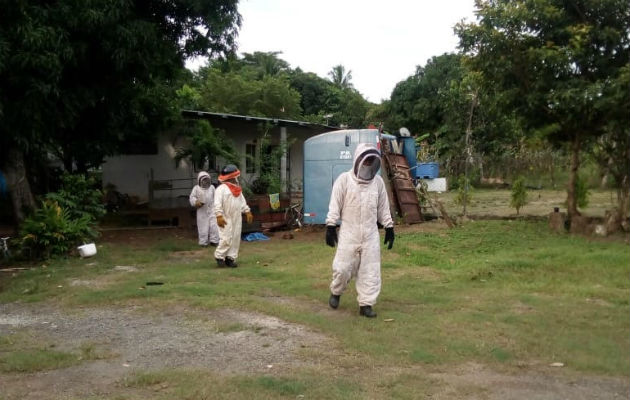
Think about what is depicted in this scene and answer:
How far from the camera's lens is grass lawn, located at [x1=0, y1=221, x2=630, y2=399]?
437cm

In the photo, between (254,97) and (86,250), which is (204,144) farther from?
(254,97)

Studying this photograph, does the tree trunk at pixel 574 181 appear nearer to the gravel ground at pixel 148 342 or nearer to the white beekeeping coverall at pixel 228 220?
the white beekeeping coverall at pixel 228 220

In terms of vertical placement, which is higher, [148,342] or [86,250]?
[86,250]

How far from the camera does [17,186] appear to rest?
11859 millimetres

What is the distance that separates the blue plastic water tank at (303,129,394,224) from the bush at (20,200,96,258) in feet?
17.9

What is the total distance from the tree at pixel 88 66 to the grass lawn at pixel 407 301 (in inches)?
106

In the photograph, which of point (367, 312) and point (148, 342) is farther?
point (367, 312)

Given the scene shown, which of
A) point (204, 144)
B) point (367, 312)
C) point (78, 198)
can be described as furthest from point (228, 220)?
point (204, 144)

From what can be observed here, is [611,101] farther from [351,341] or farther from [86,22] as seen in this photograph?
[86,22]

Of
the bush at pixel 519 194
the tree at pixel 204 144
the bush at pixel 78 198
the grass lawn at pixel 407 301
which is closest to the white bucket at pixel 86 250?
the grass lawn at pixel 407 301

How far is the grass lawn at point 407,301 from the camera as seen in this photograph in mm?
4367

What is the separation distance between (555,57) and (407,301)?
19.3 ft

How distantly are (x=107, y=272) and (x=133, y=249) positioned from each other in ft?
9.14

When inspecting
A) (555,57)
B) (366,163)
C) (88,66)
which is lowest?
(366,163)
